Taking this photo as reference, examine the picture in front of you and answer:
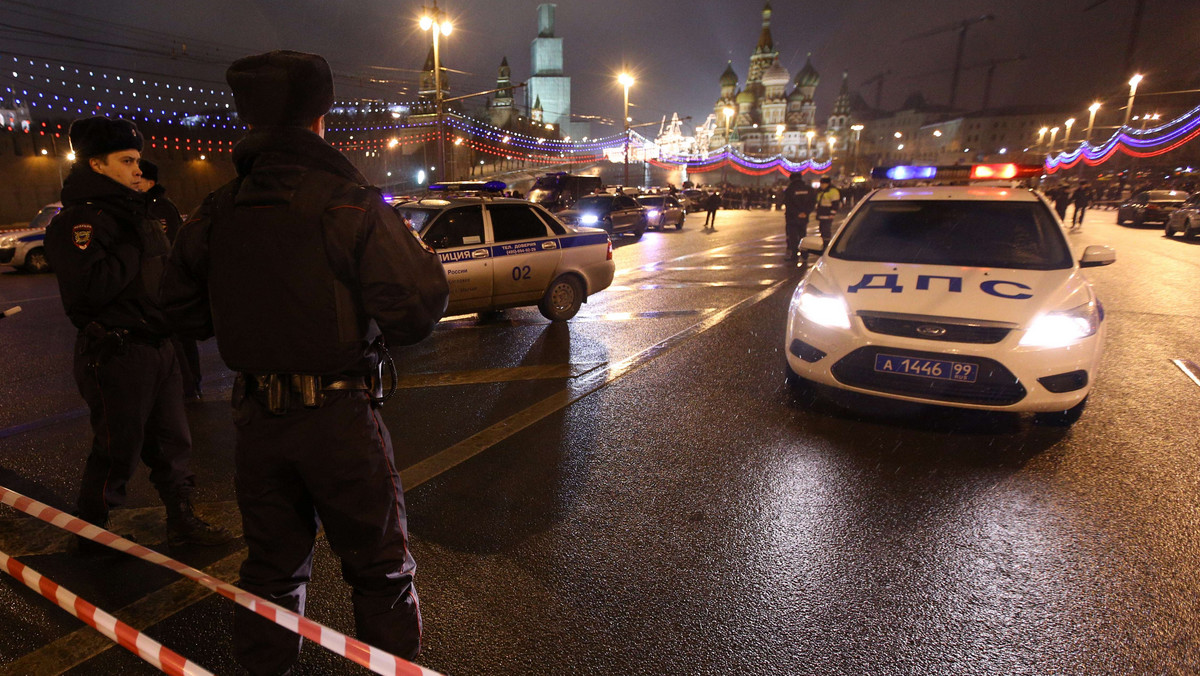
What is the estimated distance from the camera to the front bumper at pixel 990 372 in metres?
A: 4.10

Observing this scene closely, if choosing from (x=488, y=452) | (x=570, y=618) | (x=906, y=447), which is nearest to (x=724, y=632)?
(x=570, y=618)

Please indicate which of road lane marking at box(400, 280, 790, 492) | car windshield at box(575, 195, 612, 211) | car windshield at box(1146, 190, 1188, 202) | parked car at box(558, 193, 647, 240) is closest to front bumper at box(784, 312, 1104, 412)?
road lane marking at box(400, 280, 790, 492)

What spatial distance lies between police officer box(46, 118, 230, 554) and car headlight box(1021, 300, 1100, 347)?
4911mm

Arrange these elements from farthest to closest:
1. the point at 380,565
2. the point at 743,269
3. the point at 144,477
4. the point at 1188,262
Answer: the point at 1188,262, the point at 743,269, the point at 144,477, the point at 380,565

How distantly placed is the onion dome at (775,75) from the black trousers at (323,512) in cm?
14094

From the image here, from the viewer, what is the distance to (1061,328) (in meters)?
4.21

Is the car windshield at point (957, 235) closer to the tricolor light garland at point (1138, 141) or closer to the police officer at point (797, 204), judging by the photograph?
the police officer at point (797, 204)

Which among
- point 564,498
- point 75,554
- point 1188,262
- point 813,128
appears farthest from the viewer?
point 813,128

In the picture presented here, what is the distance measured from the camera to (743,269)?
13.5 m

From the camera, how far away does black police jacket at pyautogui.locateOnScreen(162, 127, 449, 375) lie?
1.79 meters

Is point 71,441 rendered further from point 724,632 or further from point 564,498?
point 724,632

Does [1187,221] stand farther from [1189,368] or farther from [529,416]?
[529,416]

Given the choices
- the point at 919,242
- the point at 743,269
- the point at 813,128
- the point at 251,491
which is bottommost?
the point at 743,269

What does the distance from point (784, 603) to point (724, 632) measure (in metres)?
0.34
